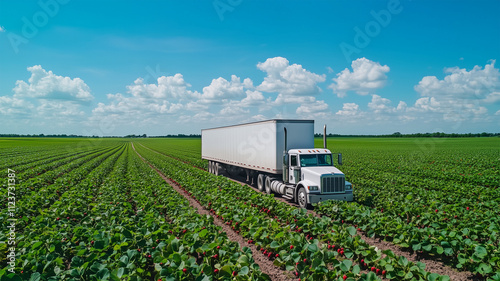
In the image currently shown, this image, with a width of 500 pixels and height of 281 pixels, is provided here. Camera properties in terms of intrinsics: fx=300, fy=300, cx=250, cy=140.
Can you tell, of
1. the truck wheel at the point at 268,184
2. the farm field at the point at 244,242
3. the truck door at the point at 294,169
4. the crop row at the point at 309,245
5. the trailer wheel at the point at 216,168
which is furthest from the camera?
the trailer wheel at the point at 216,168

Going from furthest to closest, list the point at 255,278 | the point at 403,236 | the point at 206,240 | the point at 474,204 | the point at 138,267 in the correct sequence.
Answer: the point at 474,204
the point at 403,236
the point at 206,240
the point at 138,267
the point at 255,278

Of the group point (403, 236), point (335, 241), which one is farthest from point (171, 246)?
point (403, 236)

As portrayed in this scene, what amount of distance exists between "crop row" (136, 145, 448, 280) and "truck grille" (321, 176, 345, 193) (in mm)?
2433

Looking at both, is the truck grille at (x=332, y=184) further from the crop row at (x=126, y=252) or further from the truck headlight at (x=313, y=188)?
the crop row at (x=126, y=252)

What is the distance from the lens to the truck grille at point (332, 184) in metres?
13.3

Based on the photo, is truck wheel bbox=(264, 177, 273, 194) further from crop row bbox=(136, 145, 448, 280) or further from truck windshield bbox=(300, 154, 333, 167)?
crop row bbox=(136, 145, 448, 280)

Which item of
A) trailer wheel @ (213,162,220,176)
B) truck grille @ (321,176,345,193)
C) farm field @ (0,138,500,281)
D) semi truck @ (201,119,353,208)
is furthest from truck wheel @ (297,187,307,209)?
trailer wheel @ (213,162,220,176)

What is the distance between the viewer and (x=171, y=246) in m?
6.56

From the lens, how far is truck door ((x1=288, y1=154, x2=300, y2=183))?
585 inches

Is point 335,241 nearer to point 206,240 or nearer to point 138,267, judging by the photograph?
point 206,240

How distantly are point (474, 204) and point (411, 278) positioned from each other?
29.8ft

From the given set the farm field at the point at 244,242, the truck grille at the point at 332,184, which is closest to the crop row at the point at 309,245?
the farm field at the point at 244,242

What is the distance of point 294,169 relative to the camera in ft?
49.2

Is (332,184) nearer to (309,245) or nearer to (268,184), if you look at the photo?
(268,184)
